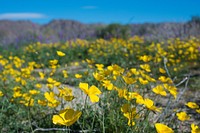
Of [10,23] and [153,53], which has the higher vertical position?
[10,23]

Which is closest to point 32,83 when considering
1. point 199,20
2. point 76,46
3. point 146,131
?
point 146,131

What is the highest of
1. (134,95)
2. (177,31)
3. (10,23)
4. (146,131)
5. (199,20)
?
(10,23)

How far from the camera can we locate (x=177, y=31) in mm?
10336

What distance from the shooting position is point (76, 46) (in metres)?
8.98

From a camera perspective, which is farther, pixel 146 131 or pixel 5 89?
pixel 5 89

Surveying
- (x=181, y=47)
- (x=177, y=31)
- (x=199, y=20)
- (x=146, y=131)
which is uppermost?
(x=199, y=20)

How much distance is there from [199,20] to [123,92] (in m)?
16.4

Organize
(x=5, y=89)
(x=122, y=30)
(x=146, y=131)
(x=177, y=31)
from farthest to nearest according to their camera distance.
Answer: (x=122, y=30)
(x=177, y=31)
(x=5, y=89)
(x=146, y=131)

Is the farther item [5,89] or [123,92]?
[5,89]

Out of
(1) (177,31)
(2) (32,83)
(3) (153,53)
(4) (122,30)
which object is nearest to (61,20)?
(4) (122,30)

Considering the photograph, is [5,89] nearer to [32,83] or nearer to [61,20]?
[32,83]

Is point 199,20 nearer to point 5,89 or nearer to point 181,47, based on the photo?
point 181,47

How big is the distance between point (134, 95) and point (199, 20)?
16412mm

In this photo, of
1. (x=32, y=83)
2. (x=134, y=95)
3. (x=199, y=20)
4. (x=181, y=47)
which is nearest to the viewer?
(x=134, y=95)
